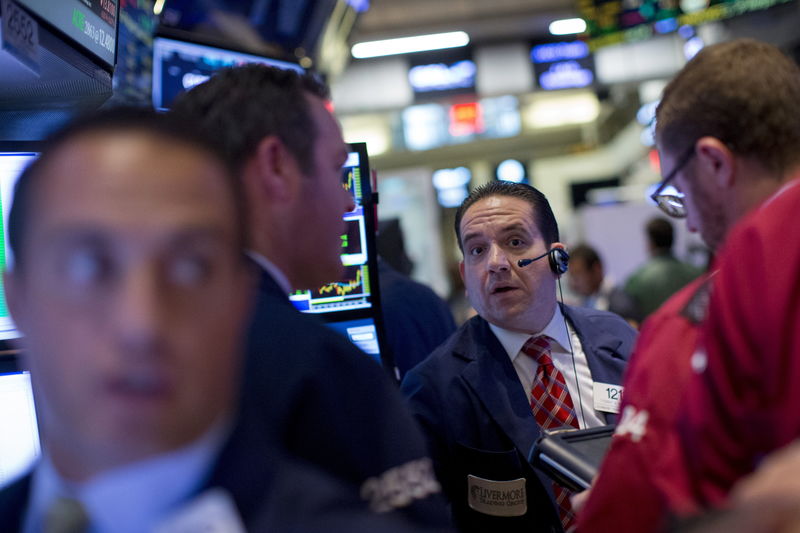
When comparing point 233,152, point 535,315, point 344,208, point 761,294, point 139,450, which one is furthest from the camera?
point 535,315

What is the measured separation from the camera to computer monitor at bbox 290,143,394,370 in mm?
2318

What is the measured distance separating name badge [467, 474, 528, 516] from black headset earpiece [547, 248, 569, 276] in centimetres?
66

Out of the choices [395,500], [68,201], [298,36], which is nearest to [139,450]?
[68,201]

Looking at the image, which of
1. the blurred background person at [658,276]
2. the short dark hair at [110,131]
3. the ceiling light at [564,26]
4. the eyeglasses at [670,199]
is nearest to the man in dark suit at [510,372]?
the eyeglasses at [670,199]

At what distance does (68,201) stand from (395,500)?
22.2 inches

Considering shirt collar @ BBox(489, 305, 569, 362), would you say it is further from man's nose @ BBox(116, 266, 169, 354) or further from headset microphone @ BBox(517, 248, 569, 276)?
man's nose @ BBox(116, 266, 169, 354)

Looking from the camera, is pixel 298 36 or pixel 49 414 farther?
pixel 298 36

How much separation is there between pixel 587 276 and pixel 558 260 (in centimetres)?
367

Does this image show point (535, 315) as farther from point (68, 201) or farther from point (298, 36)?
point (298, 36)

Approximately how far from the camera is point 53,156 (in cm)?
80

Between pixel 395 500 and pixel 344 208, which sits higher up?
pixel 344 208

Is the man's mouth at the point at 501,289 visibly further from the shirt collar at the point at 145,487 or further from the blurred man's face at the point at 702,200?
the shirt collar at the point at 145,487

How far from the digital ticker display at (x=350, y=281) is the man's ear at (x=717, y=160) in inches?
47.9

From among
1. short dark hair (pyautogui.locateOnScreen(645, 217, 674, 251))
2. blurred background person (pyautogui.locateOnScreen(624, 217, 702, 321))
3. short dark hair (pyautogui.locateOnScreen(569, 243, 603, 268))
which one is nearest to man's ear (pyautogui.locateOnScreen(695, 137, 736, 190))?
blurred background person (pyautogui.locateOnScreen(624, 217, 702, 321))
